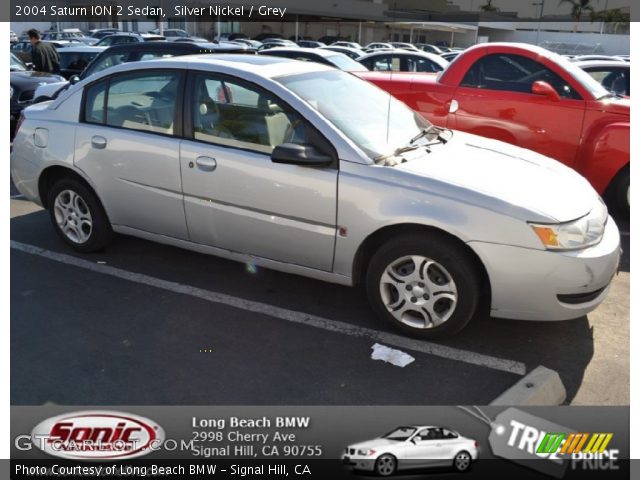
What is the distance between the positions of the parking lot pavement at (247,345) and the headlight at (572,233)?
2.26 ft

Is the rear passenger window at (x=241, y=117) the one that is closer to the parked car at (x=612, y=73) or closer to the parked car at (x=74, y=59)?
the parked car at (x=612, y=73)

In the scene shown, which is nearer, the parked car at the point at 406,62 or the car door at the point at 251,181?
the car door at the point at 251,181

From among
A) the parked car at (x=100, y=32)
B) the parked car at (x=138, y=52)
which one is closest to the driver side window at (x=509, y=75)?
the parked car at (x=138, y=52)

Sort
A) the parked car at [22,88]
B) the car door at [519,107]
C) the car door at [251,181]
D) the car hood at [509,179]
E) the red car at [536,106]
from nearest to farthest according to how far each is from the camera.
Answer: the car hood at [509,179] → the car door at [251,181] → the red car at [536,106] → the car door at [519,107] → the parked car at [22,88]

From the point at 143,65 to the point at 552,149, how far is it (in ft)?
13.0

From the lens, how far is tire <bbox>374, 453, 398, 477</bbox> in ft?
7.16

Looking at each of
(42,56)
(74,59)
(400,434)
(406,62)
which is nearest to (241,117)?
(400,434)

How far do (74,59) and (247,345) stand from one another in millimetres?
10491

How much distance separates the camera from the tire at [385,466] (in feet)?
7.16

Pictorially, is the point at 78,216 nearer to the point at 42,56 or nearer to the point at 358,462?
the point at 358,462

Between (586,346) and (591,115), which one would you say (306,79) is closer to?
(586,346)

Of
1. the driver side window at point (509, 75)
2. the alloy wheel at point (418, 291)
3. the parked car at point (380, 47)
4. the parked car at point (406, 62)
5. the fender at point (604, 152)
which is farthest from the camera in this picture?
the parked car at point (380, 47)

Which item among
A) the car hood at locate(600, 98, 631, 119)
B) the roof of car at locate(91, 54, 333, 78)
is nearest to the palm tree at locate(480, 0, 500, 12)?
the roof of car at locate(91, 54, 333, 78)

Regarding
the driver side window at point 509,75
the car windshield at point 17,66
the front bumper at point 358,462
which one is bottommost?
the front bumper at point 358,462
